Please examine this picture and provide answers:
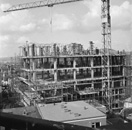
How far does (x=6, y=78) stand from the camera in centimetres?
2772

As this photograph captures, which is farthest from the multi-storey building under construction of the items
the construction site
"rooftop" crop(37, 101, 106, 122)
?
"rooftop" crop(37, 101, 106, 122)

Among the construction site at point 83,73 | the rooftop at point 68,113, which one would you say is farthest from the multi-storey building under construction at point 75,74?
the rooftop at point 68,113

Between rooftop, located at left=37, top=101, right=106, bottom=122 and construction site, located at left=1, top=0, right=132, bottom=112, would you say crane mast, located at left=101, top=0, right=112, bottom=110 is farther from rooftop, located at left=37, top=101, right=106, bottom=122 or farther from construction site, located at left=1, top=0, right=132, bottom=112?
rooftop, located at left=37, top=101, right=106, bottom=122

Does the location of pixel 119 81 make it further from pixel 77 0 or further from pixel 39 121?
pixel 39 121

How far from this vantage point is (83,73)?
2153 centimetres

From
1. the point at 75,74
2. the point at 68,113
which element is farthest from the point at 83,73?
the point at 68,113

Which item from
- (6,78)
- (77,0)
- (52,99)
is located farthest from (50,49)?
(6,78)

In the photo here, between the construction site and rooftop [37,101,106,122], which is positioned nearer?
rooftop [37,101,106,122]

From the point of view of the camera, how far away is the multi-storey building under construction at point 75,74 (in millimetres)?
16469

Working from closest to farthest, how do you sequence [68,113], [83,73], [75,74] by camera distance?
1. [68,113]
2. [75,74]
3. [83,73]

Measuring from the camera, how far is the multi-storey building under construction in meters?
16.5

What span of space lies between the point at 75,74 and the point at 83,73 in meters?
3.49

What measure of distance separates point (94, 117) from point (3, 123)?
6.86 metres

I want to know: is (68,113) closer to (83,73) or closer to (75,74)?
(75,74)
